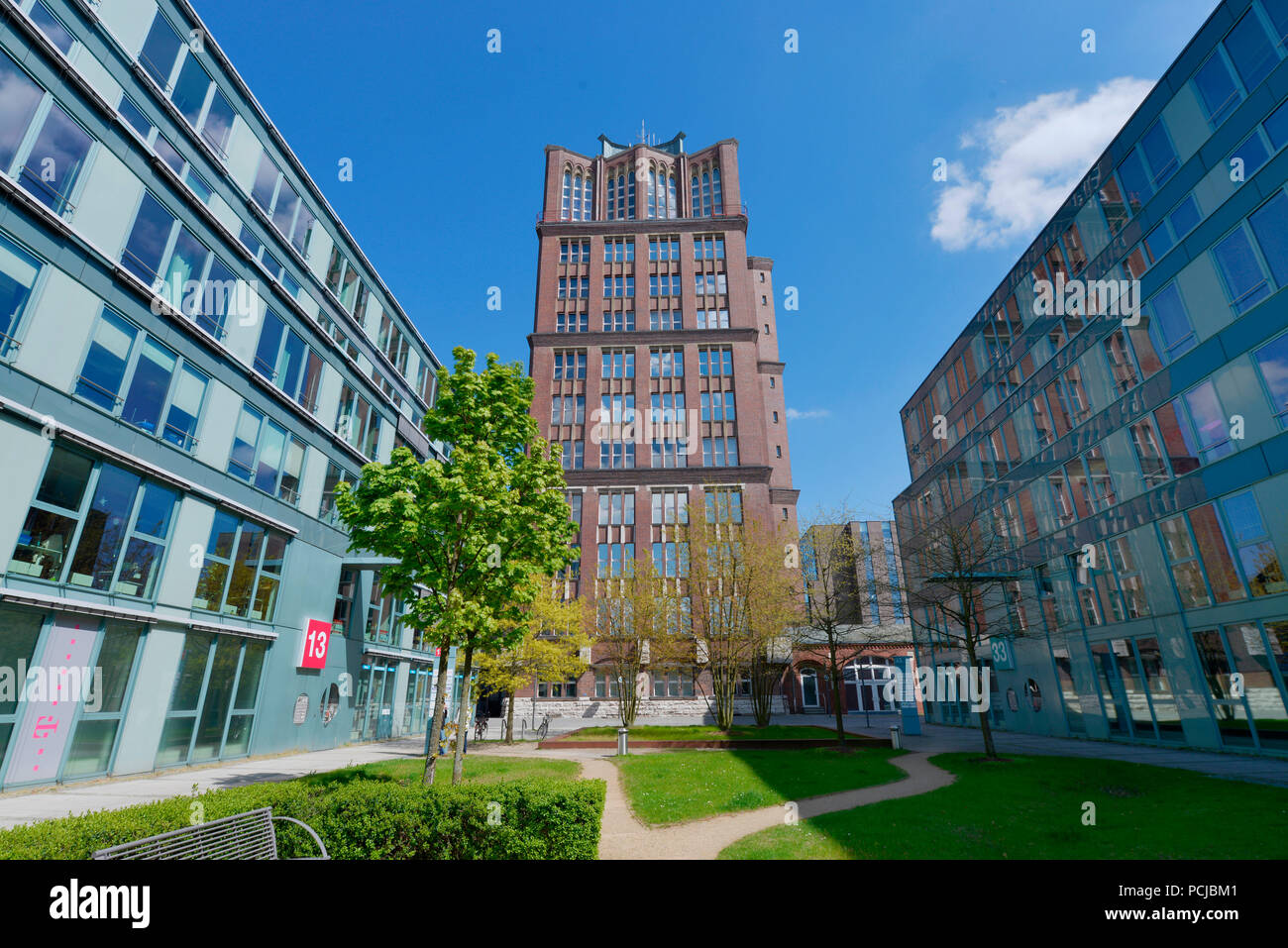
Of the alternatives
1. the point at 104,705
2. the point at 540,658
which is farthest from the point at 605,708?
the point at 104,705

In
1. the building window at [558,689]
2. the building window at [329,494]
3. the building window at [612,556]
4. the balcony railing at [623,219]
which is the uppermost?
the balcony railing at [623,219]

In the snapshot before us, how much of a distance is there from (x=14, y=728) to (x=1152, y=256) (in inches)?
1316

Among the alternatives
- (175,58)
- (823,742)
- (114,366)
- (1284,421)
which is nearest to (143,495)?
(114,366)

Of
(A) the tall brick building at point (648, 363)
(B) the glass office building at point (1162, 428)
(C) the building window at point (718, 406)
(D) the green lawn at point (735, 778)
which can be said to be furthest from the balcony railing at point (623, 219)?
(D) the green lawn at point (735, 778)

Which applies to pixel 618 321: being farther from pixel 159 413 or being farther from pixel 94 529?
pixel 94 529

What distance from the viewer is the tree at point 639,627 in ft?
107

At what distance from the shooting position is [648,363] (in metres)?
55.2

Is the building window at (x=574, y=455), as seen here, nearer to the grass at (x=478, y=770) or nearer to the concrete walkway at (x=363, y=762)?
the concrete walkway at (x=363, y=762)

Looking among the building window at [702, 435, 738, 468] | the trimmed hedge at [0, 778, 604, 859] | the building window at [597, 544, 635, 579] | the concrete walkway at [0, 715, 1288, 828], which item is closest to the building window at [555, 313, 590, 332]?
the building window at [702, 435, 738, 468]

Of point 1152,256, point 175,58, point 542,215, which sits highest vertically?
point 542,215

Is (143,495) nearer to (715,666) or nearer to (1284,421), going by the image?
(715,666)

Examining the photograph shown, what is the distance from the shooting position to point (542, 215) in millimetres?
62406

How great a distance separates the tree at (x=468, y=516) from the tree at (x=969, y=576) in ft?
43.0

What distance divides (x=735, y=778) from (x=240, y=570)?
16.5 metres
